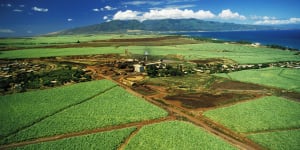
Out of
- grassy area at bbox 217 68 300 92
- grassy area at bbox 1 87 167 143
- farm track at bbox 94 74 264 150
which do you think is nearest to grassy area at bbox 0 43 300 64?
grassy area at bbox 217 68 300 92

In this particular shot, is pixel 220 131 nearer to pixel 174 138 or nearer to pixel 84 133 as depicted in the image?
pixel 174 138

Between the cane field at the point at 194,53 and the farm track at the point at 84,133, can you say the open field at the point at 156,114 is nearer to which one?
the farm track at the point at 84,133

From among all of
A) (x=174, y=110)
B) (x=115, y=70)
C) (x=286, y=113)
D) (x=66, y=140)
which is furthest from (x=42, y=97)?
(x=286, y=113)

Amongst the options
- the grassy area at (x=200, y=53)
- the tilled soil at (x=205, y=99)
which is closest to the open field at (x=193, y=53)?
the grassy area at (x=200, y=53)

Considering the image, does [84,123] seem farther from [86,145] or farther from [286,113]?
[286,113]

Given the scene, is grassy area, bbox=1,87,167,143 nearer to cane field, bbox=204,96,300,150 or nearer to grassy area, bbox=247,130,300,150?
cane field, bbox=204,96,300,150
